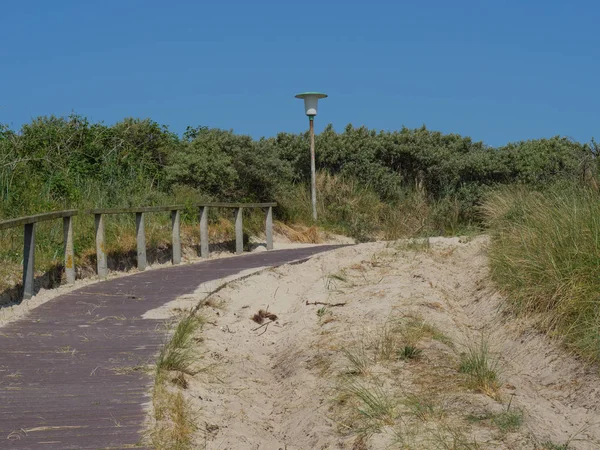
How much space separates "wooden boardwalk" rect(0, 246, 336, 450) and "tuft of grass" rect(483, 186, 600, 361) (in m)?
4.00

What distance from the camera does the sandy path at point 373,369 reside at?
5.62 meters

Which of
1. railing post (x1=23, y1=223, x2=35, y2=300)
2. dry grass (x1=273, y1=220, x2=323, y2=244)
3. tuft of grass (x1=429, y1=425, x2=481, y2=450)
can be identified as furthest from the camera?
dry grass (x1=273, y1=220, x2=323, y2=244)

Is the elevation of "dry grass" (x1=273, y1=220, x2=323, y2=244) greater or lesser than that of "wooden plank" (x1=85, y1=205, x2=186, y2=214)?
lesser

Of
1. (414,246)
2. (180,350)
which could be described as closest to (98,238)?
(180,350)

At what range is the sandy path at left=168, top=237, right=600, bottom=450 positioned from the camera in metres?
5.62

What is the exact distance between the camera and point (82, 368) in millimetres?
6430

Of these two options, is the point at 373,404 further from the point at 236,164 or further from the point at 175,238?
the point at 236,164

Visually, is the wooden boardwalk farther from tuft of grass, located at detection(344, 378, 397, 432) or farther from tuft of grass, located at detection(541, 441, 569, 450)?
tuft of grass, located at detection(541, 441, 569, 450)

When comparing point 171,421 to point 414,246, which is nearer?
point 171,421

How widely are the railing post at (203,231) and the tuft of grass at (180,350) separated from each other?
22.5 ft

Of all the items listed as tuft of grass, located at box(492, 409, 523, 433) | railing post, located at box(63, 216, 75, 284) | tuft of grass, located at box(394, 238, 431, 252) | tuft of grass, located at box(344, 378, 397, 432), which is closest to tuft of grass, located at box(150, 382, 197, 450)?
tuft of grass, located at box(344, 378, 397, 432)

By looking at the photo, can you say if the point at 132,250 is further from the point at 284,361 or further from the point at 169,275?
the point at 284,361

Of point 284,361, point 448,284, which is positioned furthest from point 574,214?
point 284,361

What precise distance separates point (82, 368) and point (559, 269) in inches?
205
